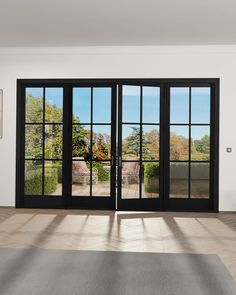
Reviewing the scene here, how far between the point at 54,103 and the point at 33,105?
1.27 feet

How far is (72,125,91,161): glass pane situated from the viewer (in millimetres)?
7836

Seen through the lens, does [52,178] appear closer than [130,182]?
No

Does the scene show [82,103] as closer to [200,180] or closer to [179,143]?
[179,143]

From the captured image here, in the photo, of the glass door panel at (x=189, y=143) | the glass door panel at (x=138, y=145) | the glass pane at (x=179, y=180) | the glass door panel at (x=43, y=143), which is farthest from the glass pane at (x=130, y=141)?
the glass door panel at (x=43, y=143)

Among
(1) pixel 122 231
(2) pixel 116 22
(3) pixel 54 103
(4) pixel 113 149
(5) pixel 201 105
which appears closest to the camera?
(1) pixel 122 231

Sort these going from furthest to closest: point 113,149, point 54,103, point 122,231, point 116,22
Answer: point 54,103, point 113,149, point 116,22, point 122,231

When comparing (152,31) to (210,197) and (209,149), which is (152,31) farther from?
(210,197)

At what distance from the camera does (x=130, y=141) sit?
7727 millimetres

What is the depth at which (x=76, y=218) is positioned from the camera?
275 inches

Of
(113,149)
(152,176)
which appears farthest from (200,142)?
(113,149)

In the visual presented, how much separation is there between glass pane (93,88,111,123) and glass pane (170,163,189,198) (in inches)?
56.8

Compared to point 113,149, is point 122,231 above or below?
below

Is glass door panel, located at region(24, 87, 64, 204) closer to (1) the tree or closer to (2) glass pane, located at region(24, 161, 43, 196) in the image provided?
(2) glass pane, located at region(24, 161, 43, 196)

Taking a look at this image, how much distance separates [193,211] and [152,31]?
10.3ft
